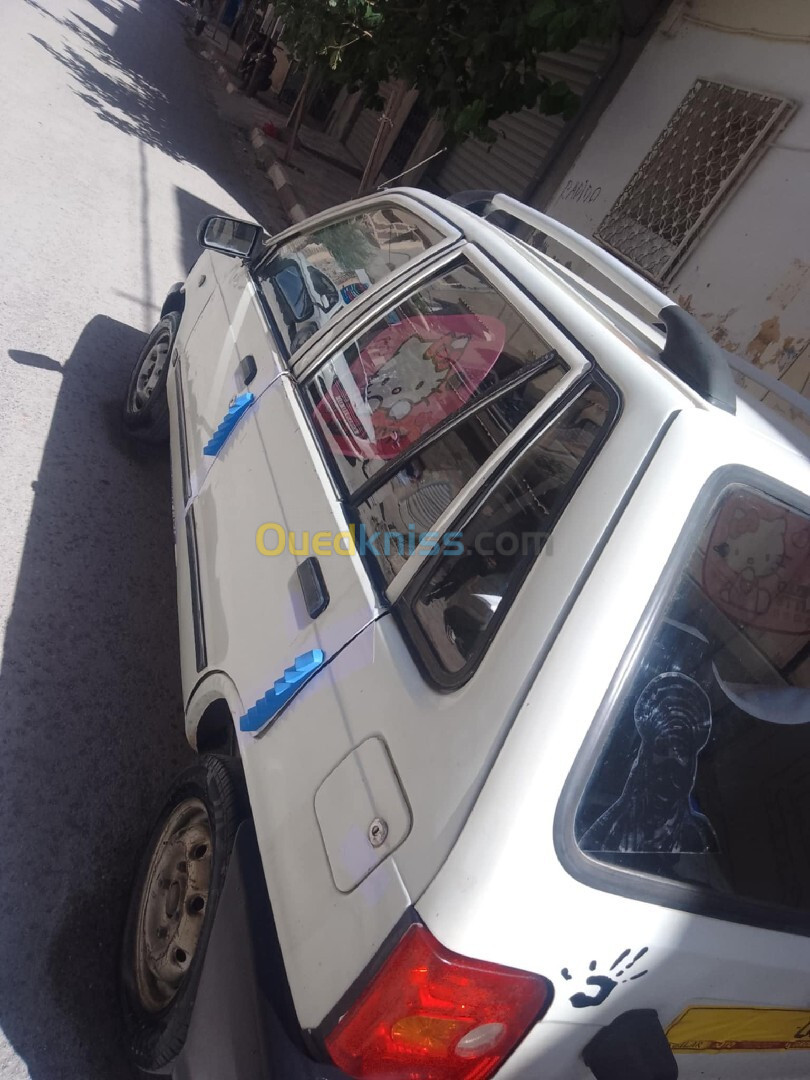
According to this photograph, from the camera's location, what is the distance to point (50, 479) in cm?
331

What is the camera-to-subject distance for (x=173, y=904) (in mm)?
1888

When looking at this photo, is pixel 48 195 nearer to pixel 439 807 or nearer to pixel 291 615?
pixel 291 615

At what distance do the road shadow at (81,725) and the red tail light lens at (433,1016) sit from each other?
96 cm

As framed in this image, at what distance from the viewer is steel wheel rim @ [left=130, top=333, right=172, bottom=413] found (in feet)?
12.2

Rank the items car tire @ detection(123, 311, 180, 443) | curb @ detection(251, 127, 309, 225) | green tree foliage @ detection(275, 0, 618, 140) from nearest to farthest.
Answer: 1. car tire @ detection(123, 311, 180, 443)
2. green tree foliage @ detection(275, 0, 618, 140)
3. curb @ detection(251, 127, 309, 225)

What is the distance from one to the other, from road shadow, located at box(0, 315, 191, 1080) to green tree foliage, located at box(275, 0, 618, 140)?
566 centimetres

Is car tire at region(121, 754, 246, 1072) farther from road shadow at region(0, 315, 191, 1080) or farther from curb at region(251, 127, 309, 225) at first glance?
curb at region(251, 127, 309, 225)

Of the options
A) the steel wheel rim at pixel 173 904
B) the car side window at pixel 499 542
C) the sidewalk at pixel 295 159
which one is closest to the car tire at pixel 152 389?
the steel wheel rim at pixel 173 904

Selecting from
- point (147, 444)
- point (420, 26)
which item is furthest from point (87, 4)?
point (147, 444)

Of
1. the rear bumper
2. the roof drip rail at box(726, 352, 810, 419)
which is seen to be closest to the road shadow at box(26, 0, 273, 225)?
the roof drip rail at box(726, 352, 810, 419)

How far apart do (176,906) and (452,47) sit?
8.50 metres

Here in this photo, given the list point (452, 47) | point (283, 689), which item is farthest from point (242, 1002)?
point (452, 47)

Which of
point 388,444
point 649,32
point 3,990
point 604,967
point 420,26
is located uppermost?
point 649,32

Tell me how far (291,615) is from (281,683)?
19 centimetres
